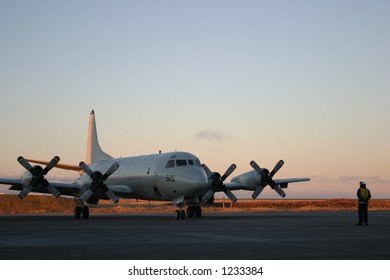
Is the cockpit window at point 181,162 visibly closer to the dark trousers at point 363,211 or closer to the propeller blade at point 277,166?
the propeller blade at point 277,166

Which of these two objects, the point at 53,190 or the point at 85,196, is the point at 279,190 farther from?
the point at 53,190

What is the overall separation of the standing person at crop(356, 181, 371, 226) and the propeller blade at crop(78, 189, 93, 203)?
58.7ft

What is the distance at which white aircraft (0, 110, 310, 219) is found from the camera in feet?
119

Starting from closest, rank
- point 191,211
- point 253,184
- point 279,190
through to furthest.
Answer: point 191,211 → point 253,184 → point 279,190

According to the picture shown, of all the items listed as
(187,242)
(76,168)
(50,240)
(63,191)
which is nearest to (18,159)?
(63,191)

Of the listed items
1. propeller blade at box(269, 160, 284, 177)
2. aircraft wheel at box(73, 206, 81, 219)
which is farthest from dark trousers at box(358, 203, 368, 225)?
aircraft wheel at box(73, 206, 81, 219)

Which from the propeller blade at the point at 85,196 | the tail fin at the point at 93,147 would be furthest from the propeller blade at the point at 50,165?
the tail fin at the point at 93,147

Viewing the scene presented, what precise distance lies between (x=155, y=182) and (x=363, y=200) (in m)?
15.3

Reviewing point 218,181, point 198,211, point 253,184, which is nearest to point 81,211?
point 198,211

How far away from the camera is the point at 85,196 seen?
38.5 m

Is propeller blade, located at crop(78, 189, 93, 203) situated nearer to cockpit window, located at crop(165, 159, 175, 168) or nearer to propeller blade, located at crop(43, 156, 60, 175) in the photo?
propeller blade, located at crop(43, 156, 60, 175)

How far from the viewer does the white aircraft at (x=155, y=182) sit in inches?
1433
